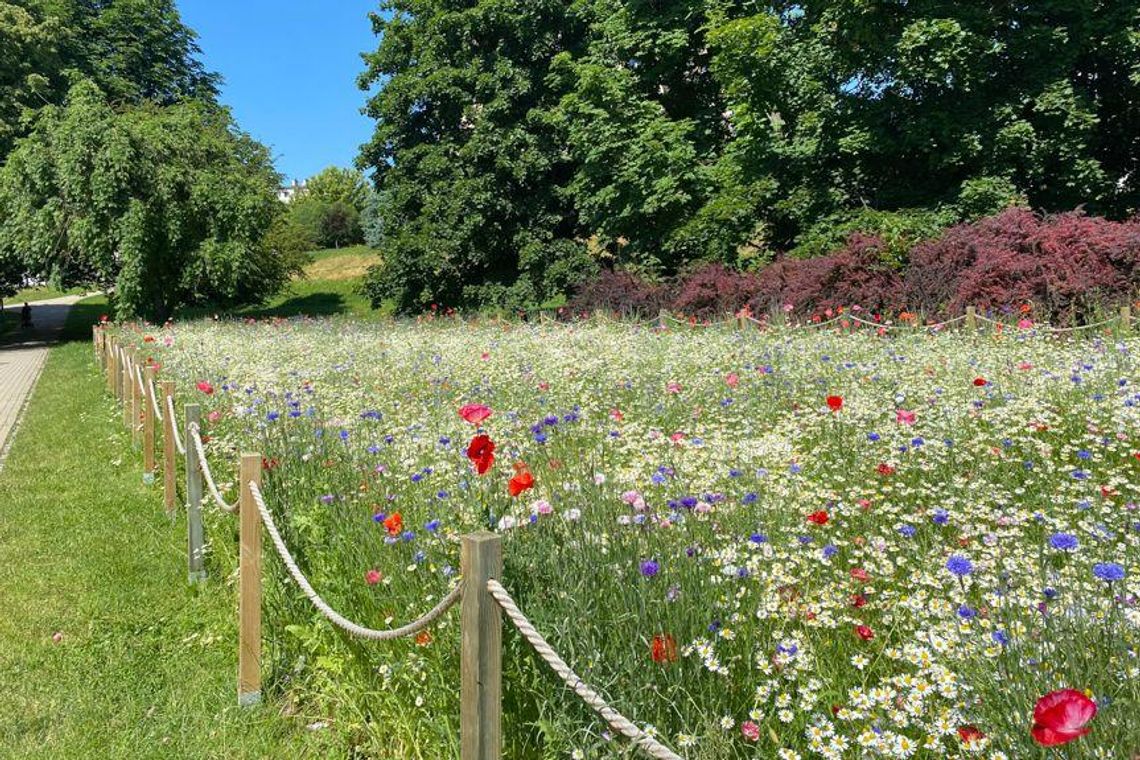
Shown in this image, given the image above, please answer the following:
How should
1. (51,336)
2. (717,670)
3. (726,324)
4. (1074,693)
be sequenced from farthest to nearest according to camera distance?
(51,336), (726,324), (717,670), (1074,693)

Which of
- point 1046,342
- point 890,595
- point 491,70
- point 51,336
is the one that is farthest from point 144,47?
point 890,595

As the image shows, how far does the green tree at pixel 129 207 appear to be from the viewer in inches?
862

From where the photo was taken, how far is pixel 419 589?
291 cm

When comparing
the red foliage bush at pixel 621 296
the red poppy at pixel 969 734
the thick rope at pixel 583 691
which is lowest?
the red poppy at pixel 969 734

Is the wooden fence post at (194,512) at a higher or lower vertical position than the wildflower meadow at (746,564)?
lower

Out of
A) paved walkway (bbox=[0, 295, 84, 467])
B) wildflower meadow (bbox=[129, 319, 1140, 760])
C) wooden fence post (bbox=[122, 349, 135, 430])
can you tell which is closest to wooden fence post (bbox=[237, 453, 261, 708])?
wildflower meadow (bbox=[129, 319, 1140, 760])

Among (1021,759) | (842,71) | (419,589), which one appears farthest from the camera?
(842,71)

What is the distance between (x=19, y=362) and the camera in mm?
21250

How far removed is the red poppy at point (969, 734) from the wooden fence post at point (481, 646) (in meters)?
1.07

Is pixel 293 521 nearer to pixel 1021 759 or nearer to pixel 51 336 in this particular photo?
pixel 1021 759

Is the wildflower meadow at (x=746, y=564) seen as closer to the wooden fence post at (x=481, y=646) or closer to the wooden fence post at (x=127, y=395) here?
the wooden fence post at (x=481, y=646)

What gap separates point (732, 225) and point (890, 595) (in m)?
17.3

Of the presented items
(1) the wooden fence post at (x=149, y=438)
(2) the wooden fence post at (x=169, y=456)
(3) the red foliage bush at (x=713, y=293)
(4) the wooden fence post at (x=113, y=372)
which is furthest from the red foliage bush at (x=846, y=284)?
(4) the wooden fence post at (x=113, y=372)

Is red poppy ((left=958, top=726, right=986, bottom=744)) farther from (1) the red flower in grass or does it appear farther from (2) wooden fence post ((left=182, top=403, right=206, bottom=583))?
(2) wooden fence post ((left=182, top=403, right=206, bottom=583))
